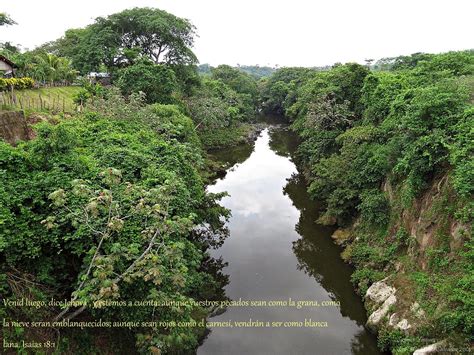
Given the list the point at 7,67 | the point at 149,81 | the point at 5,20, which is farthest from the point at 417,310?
the point at 5,20

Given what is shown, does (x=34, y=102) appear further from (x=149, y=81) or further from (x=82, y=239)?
(x=82, y=239)

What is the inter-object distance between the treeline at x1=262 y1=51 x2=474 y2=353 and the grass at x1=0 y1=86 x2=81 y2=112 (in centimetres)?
2091

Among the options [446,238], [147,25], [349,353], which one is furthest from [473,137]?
[147,25]

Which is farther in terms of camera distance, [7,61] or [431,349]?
[7,61]

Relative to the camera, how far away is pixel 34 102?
1031 inches

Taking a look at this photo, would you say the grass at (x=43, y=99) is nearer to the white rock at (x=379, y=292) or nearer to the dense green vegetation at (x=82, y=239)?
the dense green vegetation at (x=82, y=239)

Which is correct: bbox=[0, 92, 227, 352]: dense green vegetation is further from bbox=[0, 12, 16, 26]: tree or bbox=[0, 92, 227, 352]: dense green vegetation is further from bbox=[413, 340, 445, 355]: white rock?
bbox=[0, 12, 16, 26]: tree

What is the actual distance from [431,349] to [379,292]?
13.7 feet

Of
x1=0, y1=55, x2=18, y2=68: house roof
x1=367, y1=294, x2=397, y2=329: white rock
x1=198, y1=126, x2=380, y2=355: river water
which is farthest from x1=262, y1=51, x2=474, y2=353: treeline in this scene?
x1=0, y1=55, x2=18, y2=68: house roof

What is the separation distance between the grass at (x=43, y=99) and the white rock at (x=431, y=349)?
80.8ft

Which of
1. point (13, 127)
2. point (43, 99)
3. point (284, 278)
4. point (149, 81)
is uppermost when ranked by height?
point (149, 81)

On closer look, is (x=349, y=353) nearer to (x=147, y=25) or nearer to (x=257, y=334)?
(x=257, y=334)

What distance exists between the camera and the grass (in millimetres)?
23203

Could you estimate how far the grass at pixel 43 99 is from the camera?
76.1ft
